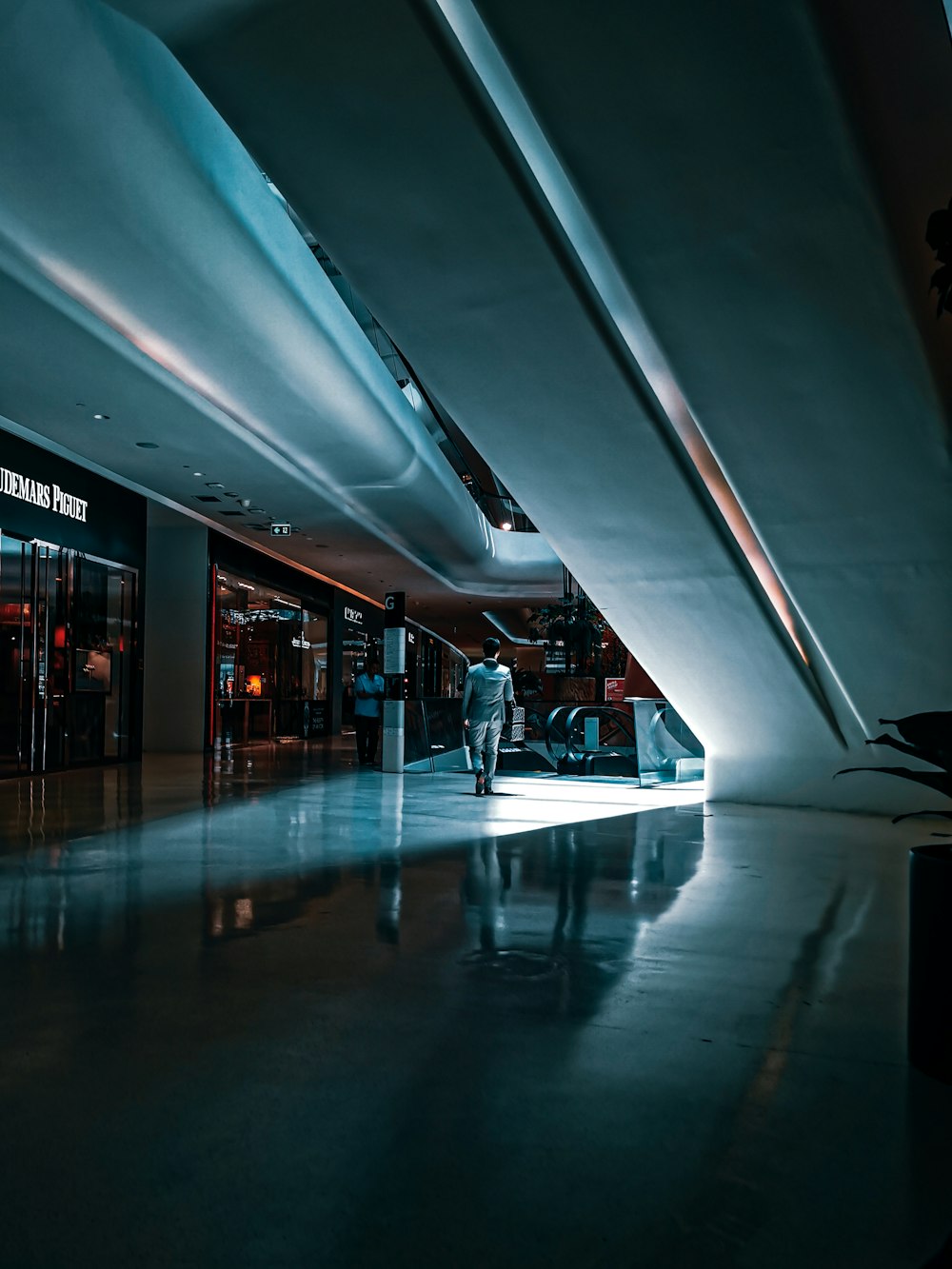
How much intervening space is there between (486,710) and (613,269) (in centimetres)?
644

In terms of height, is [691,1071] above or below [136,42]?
below

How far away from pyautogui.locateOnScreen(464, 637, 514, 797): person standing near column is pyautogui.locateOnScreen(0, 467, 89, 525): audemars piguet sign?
617 centimetres

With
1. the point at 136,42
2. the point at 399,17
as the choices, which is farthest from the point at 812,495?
the point at 136,42

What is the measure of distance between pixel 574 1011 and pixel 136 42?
19.3 feet

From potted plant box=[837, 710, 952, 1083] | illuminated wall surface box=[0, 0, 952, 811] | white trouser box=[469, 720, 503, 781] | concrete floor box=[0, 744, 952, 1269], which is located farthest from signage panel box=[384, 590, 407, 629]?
potted plant box=[837, 710, 952, 1083]

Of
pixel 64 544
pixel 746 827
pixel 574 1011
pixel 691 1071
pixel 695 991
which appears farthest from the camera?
pixel 64 544

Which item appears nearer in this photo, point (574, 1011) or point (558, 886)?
point (574, 1011)

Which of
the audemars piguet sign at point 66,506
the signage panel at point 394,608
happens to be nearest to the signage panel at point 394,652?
the signage panel at point 394,608

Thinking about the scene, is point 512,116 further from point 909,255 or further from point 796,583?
point 796,583

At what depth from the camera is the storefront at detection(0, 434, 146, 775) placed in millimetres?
12617

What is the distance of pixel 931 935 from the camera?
288cm

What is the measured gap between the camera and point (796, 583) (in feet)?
25.0

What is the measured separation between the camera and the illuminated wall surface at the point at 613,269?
456 centimetres

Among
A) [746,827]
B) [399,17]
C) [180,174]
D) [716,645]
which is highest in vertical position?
[180,174]
